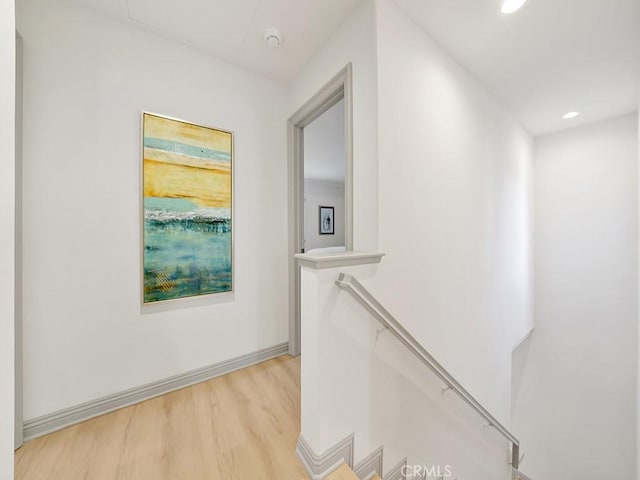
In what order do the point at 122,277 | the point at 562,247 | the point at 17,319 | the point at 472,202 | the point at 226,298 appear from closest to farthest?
the point at 17,319 < the point at 122,277 < the point at 226,298 < the point at 472,202 < the point at 562,247

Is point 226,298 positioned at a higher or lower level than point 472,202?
lower

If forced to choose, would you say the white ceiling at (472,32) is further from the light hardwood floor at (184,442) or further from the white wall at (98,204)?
the light hardwood floor at (184,442)

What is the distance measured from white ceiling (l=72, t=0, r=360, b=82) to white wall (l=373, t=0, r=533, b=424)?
17.2 inches

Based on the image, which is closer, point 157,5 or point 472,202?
point 157,5

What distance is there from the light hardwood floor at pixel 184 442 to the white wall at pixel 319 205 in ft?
13.9

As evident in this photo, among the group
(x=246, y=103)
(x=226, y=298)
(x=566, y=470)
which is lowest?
(x=566, y=470)

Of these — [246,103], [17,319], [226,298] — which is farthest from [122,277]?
[246,103]

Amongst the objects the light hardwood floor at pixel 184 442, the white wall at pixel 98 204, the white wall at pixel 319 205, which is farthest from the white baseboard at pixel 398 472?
the white wall at pixel 319 205

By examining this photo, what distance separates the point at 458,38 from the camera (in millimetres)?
1784

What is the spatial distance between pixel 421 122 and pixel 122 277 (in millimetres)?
2239

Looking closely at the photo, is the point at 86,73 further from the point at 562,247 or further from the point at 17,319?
the point at 562,247

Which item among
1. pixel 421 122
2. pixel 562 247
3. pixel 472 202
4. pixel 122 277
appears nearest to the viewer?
pixel 122 277
